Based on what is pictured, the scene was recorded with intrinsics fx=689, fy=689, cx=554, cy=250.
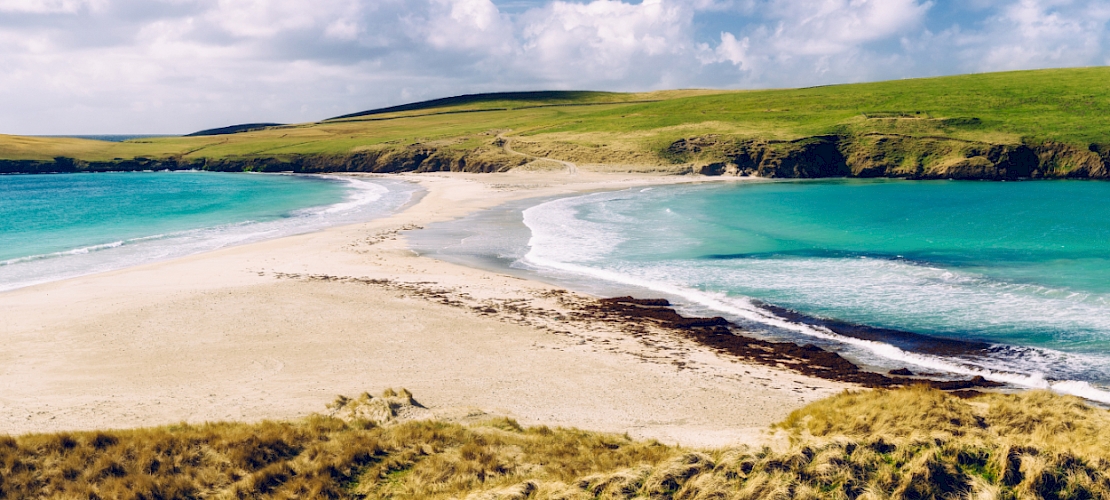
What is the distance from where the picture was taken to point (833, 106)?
100688 millimetres

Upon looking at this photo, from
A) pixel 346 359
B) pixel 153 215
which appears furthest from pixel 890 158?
pixel 346 359

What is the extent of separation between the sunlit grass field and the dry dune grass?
7128 centimetres

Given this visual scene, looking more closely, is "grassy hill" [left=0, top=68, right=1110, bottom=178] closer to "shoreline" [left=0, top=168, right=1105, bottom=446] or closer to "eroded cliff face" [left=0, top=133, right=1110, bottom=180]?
"eroded cliff face" [left=0, top=133, right=1110, bottom=180]

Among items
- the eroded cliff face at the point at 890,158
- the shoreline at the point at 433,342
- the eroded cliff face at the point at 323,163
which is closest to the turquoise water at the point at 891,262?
the shoreline at the point at 433,342

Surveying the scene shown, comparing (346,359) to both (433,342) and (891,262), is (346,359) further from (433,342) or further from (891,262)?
(891,262)

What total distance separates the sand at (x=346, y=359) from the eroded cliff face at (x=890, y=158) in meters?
58.0

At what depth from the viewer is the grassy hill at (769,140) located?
243 feet

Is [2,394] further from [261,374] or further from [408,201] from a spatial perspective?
[408,201]

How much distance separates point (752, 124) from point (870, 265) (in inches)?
2616

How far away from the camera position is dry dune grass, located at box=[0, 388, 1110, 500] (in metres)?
8.73

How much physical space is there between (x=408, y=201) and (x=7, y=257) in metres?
29.1

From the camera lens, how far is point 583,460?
34.6 ft

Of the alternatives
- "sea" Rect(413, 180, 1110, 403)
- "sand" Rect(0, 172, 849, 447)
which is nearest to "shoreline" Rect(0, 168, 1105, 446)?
"sand" Rect(0, 172, 849, 447)

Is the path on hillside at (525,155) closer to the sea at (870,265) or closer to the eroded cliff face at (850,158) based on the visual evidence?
the eroded cliff face at (850,158)
